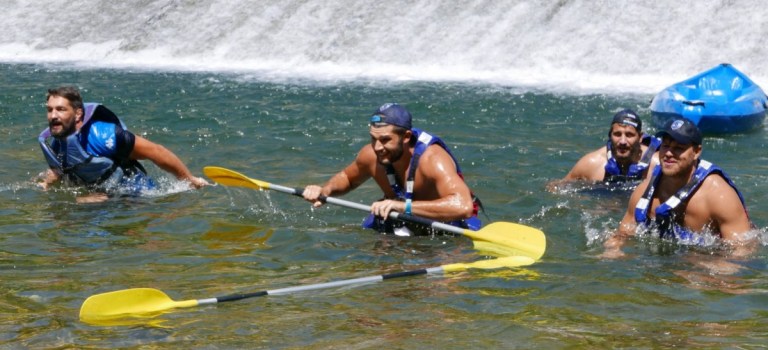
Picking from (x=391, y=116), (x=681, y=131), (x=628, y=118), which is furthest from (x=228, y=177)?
(x=681, y=131)

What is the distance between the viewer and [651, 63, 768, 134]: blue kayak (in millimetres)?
12422

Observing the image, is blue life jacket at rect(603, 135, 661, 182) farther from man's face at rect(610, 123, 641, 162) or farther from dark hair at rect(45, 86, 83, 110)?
dark hair at rect(45, 86, 83, 110)

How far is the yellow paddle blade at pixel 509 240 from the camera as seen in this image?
7.57 meters

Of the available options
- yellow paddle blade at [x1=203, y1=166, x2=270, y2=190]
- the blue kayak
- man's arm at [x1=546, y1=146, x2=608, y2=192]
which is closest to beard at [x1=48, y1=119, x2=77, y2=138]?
yellow paddle blade at [x1=203, y1=166, x2=270, y2=190]

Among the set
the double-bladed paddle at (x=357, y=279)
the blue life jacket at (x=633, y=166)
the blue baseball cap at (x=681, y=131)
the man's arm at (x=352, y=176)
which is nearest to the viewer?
the double-bladed paddle at (x=357, y=279)

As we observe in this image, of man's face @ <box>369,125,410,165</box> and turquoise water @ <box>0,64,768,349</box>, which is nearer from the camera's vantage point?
turquoise water @ <box>0,64,768,349</box>

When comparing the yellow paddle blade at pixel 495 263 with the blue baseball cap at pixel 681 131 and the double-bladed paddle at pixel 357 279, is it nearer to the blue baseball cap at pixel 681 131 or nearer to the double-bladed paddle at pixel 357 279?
the double-bladed paddle at pixel 357 279

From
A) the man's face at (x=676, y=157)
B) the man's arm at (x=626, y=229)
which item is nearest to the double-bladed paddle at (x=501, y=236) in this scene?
the man's arm at (x=626, y=229)

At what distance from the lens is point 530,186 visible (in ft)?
34.2

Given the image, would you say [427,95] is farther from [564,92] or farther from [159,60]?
[159,60]

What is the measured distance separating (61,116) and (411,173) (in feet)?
9.34

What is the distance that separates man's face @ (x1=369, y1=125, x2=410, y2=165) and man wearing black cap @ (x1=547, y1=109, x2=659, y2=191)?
7.68 ft

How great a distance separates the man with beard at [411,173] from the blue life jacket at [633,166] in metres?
2.00

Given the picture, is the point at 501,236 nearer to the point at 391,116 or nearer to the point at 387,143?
the point at 387,143
